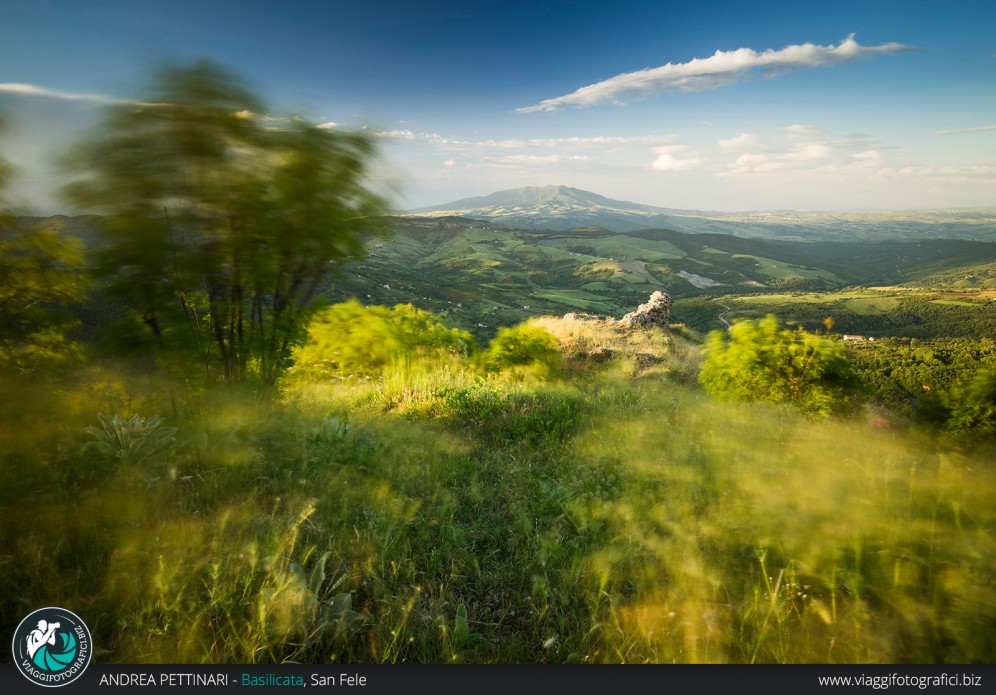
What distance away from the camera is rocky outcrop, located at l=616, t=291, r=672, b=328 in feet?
81.8

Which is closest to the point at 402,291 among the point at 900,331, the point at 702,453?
the point at 900,331

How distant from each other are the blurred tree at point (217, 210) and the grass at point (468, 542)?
→ 0.87 m

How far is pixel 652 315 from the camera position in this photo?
86.6 ft

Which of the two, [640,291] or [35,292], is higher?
[35,292]

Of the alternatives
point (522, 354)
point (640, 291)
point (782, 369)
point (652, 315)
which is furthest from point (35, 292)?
point (640, 291)

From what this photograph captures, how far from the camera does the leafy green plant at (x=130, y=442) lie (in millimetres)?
3064

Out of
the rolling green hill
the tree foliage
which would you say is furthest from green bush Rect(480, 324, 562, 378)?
the tree foliage

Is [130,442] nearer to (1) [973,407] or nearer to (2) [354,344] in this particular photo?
(2) [354,344]

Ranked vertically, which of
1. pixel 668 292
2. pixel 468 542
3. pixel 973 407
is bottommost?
pixel 668 292

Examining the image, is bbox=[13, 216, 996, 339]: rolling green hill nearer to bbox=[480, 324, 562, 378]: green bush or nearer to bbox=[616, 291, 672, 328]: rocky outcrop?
bbox=[480, 324, 562, 378]: green bush

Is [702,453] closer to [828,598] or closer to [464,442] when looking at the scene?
[828,598]

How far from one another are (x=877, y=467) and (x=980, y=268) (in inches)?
10414

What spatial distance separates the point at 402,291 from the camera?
386 ft

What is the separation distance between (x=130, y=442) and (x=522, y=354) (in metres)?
9.47
